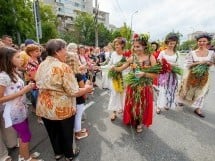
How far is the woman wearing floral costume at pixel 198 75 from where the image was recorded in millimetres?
5316

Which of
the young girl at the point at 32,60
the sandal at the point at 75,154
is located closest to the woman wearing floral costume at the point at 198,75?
the sandal at the point at 75,154

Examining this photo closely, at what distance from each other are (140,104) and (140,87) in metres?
0.33

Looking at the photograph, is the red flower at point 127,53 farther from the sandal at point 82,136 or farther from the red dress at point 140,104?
the sandal at point 82,136

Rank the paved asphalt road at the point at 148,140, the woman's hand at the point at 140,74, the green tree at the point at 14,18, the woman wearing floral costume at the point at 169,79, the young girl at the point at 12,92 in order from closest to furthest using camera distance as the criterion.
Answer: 1. the young girl at the point at 12,92
2. the paved asphalt road at the point at 148,140
3. the woman's hand at the point at 140,74
4. the woman wearing floral costume at the point at 169,79
5. the green tree at the point at 14,18

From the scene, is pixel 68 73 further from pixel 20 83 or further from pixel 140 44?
pixel 140 44

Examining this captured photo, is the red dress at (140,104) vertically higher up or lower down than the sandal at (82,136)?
higher up

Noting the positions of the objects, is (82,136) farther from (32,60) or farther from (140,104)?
(32,60)

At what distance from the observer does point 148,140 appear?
423 centimetres

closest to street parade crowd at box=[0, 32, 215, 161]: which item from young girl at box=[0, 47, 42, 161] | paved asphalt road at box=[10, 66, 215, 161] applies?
young girl at box=[0, 47, 42, 161]

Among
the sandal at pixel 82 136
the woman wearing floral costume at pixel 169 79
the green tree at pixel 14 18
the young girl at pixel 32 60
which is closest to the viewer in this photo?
the sandal at pixel 82 136

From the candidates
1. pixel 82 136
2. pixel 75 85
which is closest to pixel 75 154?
pixel 82 136

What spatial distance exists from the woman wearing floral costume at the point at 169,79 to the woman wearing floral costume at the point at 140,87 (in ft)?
4.15

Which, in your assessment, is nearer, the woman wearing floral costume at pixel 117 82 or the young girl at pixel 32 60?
the young girl at pixel 32 60

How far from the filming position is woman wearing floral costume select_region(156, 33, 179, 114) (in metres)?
5.49
